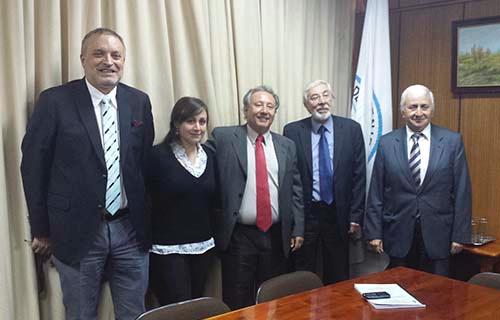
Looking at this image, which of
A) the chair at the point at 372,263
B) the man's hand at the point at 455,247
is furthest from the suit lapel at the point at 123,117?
the chair at the point at 372,263

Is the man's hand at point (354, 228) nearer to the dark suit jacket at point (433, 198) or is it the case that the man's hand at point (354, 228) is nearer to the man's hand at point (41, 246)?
the dark suit jacket at point (433, 198)

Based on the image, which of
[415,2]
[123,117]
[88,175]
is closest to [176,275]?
[88,175]

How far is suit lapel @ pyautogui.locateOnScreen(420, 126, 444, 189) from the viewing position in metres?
3.15

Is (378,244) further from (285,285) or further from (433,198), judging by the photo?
(285,285)

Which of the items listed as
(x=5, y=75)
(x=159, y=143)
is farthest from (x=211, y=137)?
(x=5, y=75)

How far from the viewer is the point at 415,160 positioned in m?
3.22

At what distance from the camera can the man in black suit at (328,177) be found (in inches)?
132

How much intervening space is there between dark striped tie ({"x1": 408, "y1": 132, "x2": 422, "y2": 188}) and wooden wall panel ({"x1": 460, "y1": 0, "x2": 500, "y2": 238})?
749 millimetres

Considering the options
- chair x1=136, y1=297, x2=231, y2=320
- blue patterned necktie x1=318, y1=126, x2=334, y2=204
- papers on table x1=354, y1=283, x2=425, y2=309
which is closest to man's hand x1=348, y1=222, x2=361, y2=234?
blue patterned necktie x1=318, y1=126, x2=334, y2=204

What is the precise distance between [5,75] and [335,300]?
70.1 inches

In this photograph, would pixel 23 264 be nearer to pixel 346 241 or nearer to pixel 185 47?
pixel 185 47

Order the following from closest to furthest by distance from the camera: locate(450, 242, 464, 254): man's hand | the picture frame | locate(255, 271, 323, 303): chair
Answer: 1. locate(255, 271, 323, 303): chair
2. locate(450, 242, 464, 254): man's hand
3. the picture frame

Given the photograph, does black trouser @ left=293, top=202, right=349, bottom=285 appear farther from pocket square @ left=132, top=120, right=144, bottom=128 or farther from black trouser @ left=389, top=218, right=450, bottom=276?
pocket square @ left=132, top=120, right=144, bottom=128

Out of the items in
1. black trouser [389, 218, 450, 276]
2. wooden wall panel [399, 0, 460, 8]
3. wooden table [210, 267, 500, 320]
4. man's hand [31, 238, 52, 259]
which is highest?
wooden wall panel [399, 0, 460, 8]
